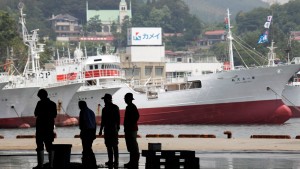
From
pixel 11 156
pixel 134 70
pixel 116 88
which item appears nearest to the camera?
pixel 11 156

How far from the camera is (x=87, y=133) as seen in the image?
1328 inches

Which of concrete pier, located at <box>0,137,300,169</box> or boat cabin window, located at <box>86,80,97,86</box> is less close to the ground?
concrete pier, located at <box>0,137,300,169</box>

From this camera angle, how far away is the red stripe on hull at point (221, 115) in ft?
336

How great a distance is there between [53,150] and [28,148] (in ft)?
40.5

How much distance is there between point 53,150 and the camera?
32.3m

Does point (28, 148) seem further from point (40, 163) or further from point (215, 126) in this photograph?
point (215, 126)

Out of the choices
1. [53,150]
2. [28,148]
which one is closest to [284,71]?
[28,148]

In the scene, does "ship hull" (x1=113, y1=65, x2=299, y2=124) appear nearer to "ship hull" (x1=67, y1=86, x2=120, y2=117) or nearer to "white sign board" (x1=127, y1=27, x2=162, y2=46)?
"ship hull" (x1=67, y1=86, x2=120, y2=117)

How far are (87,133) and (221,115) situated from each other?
70.4 meters

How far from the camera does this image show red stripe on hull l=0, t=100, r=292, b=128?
4035 inches

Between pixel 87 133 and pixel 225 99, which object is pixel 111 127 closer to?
pixel 87 133

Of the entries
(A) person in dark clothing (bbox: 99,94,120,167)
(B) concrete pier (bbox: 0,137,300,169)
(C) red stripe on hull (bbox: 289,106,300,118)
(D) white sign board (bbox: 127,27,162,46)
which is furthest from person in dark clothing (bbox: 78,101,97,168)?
(D) white sign board (bbox: 127,27,162,46)

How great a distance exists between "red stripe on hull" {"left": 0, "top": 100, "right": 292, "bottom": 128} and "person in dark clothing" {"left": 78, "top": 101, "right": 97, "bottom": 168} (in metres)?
68.2

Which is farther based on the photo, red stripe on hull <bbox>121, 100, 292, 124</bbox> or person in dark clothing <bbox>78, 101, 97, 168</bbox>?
red stripe on hull <bbox>121, 100, 292, 124</bbox>
